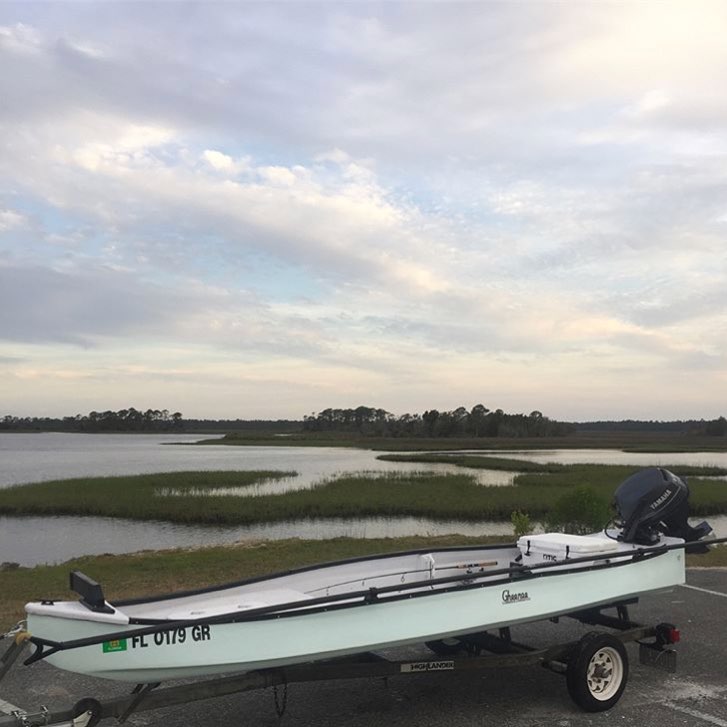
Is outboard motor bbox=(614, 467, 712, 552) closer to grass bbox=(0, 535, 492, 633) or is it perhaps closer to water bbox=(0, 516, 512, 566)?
grass bbox=(0, 535, 492, 633)

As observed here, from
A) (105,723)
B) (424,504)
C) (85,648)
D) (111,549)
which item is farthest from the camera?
(424,504)

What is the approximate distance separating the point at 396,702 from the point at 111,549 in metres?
15.8

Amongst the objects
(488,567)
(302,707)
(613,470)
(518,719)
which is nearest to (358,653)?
(302,707)

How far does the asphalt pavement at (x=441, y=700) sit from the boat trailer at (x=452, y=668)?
17cm

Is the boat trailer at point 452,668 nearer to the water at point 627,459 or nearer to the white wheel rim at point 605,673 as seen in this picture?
the white wheel rim at point 605,673

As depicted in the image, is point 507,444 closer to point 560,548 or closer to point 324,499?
point 324,499

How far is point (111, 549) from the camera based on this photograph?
1936cm

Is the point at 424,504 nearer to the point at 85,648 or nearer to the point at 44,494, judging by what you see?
the point at 44,494

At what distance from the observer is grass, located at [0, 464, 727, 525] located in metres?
24.6

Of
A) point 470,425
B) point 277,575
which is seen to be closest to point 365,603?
point 277,575

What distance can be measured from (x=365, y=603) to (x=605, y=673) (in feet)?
7.25

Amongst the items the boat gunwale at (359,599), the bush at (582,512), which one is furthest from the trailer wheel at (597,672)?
the bush at (582,512)

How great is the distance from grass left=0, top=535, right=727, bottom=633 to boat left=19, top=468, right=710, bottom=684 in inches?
160

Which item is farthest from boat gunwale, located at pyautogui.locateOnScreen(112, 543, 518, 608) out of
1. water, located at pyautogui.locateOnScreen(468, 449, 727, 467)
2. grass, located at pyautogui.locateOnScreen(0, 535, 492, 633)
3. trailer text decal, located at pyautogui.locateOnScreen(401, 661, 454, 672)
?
water, located at pyautogui.locateOnScreen(468, 449, 727, 467)
